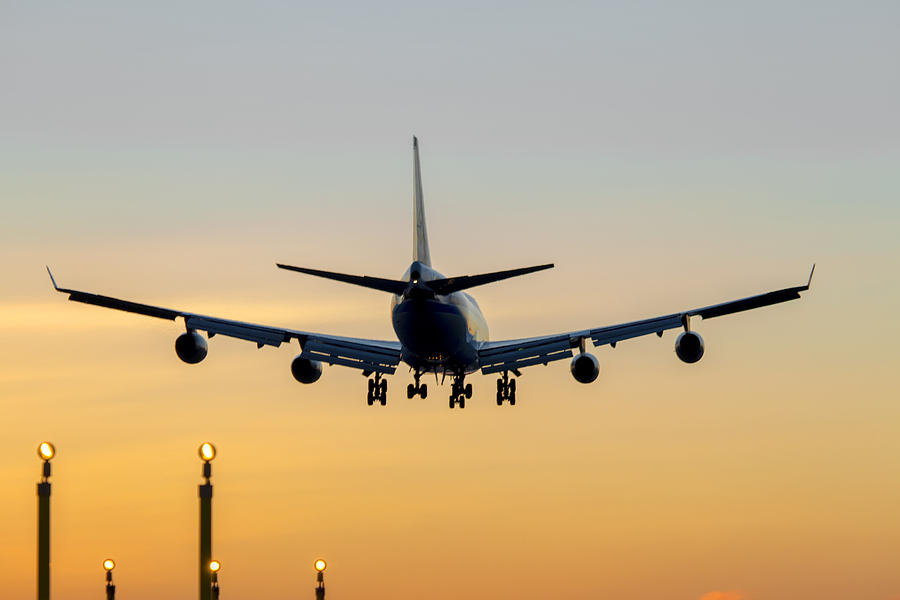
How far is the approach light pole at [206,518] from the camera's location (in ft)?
146

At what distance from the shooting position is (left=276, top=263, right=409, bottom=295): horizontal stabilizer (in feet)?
210

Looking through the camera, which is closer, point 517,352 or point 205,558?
point 205,558

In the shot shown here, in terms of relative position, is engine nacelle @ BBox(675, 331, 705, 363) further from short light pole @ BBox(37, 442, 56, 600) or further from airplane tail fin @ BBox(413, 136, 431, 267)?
short light pole @ BBox(37, 442, 56, 600)

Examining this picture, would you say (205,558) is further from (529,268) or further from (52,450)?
(529,268)

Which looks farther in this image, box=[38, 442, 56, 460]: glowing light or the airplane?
the airplane

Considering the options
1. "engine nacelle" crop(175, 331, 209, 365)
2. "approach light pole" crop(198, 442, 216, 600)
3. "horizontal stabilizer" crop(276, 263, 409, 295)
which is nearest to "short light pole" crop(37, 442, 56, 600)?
"approach light pole" crop(198, 442, 216, 600)

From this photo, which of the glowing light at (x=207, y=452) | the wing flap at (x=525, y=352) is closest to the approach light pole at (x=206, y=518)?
the glowing light at (x=207, y=452)

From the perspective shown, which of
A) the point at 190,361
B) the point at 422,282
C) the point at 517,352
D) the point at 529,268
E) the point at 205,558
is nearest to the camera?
the point at 205,558

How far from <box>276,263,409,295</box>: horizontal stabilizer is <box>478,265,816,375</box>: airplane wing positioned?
10360mm

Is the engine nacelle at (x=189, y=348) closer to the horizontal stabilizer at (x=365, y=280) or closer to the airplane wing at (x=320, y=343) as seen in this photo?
the airplane wing at (x=320, y=343)

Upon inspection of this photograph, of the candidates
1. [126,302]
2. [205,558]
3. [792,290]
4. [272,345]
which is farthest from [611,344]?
[205,558]

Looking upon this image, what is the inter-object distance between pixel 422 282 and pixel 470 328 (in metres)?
6.79

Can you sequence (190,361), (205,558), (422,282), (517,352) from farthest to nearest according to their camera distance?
(517,352)
(190,361)
(422,282)
(205,558)

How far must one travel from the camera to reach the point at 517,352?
258 feet
